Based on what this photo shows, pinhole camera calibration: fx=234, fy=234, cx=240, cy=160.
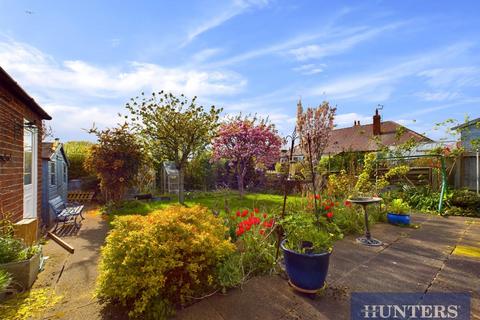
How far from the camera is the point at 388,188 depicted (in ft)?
32.1

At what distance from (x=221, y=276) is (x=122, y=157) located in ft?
25.7

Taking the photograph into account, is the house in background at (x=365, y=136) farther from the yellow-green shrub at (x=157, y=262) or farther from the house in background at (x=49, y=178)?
the yellow-green shrub at (x=157, y=262)

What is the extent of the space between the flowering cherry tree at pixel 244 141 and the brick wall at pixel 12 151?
7.70 m

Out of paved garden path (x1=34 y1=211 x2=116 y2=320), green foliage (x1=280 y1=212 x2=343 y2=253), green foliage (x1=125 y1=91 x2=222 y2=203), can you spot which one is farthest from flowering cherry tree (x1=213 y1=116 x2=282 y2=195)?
green foliage (x1=280 y1=212 x2=343 y2=253)

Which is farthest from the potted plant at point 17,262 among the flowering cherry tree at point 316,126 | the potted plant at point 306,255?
the flowering cherry tree at point 316,126

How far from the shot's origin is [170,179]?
538 inches

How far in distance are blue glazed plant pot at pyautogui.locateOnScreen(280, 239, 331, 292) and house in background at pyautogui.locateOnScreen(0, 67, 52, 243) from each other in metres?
4.61

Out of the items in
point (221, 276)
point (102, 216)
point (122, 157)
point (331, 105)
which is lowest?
point (102, 216)

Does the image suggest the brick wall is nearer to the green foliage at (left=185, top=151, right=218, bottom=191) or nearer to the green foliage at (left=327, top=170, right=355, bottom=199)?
the green foliage at (left=327, top=170, right=355, bottom=199)

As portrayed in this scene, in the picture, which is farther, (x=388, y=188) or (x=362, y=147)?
(x=362, y=147)

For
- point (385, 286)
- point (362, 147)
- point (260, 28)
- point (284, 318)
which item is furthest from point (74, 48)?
point (362, 147)

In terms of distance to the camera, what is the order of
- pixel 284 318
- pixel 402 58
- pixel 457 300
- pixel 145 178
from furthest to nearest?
pixel 145 178 → pixel 402 58 → pixel 457 300 → pixel 284 318

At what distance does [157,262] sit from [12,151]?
13.4 feet

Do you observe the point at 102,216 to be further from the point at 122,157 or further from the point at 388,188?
the point at 388,188
